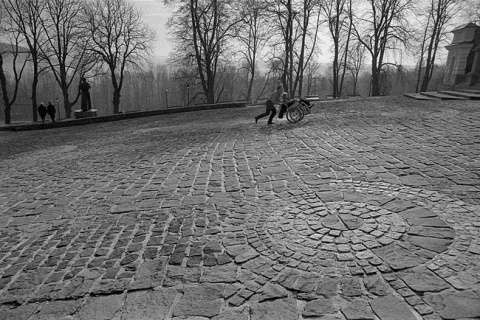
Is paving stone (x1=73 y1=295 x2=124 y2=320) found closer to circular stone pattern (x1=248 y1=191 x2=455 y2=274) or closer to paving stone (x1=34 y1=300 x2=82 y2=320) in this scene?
paving stone (x1=34 y1=300 x2=82 y2=320)

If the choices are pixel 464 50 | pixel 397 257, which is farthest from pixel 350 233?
pixel 464 50

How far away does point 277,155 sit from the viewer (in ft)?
23.9

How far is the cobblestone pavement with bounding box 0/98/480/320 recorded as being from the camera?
2580 mm

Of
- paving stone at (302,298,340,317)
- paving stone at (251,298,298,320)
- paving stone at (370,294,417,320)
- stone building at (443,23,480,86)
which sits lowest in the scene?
paving stone at (251,298,298,320)

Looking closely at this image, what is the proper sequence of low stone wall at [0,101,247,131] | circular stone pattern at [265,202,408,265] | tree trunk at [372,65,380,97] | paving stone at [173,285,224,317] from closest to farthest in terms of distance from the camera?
paving stone at [173,285,224,317] < circular stone pattern at [265,202,408,265] < low stone wall at [0,101,247,131] < tree trunk at [372,65,380,97]

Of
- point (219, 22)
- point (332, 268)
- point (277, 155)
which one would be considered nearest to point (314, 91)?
point (219, 22)

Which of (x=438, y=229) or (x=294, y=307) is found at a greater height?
(x=438, y=229)

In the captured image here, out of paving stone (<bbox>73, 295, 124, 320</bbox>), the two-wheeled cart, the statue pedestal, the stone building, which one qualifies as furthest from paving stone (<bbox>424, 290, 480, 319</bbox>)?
the stone building

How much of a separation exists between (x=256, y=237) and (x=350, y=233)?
3.42 ft

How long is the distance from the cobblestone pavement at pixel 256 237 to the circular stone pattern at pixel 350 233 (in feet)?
0.07

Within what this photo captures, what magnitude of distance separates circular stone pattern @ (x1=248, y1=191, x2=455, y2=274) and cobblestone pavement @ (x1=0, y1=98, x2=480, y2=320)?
0.02 meters

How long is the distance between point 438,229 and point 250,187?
2.74m

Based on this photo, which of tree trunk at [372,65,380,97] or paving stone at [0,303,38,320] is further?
tree trunk at [372,65,380,97]

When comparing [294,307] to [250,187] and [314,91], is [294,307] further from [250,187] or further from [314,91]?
[314,91]
